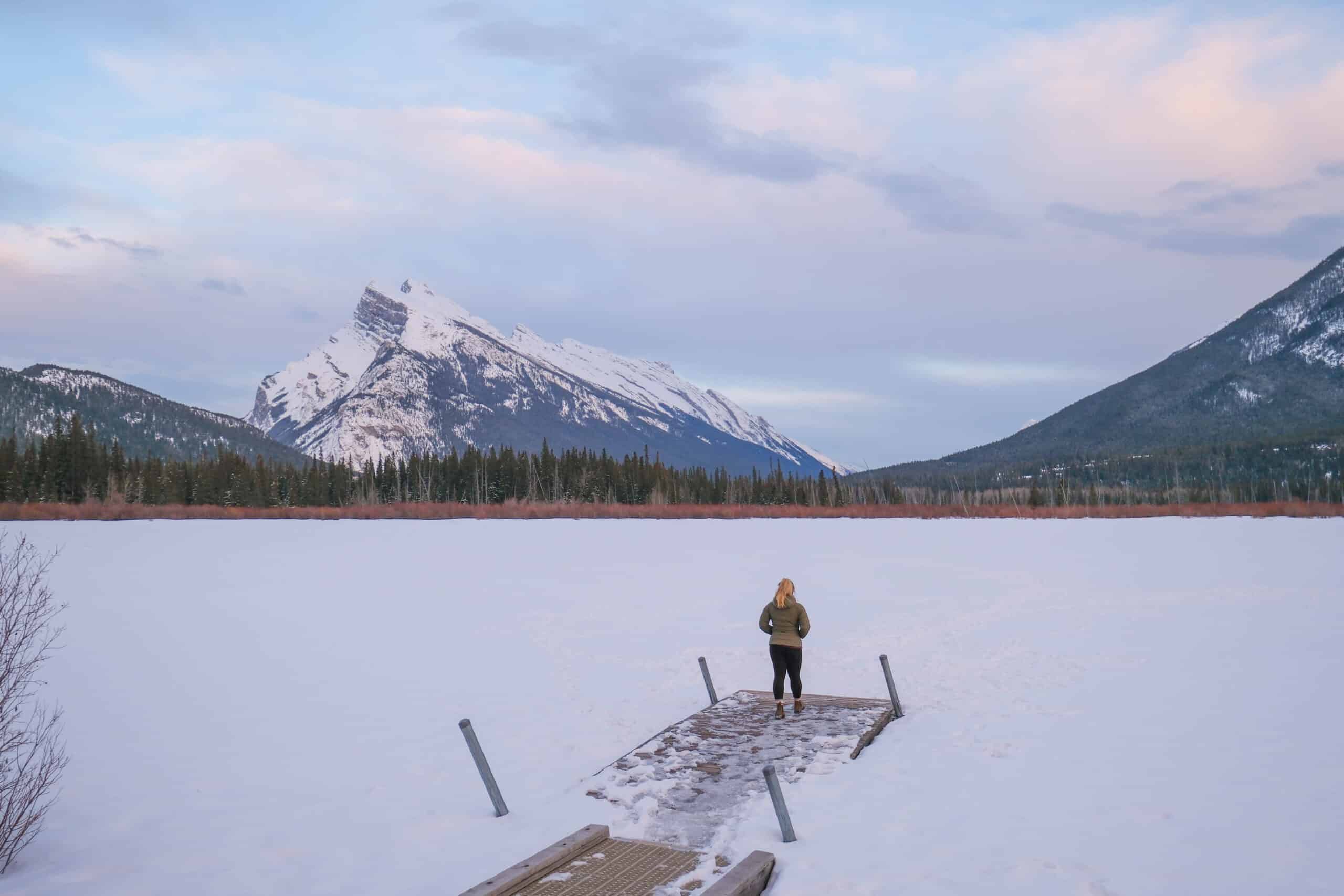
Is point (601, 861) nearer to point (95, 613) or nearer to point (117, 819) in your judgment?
point (117, 819)

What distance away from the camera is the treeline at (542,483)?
314 feet

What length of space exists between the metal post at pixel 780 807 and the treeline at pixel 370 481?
85596 mm

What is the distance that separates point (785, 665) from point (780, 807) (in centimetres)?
495

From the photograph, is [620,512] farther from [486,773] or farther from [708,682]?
[486,773]

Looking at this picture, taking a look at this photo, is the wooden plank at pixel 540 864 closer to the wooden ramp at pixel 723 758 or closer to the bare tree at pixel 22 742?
the wooden ramp at pixel 723 758

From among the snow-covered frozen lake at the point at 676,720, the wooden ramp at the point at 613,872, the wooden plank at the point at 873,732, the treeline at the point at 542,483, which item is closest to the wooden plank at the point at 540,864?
the wooden ramp at the point at 613,872

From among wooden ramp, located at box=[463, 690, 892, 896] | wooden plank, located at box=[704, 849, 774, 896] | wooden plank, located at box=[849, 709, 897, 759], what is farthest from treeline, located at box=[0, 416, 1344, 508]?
wooden plank, located at box=[704, 849, 774, 896]

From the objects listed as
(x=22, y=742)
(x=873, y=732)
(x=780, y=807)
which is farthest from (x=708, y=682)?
(x=22, y=742)

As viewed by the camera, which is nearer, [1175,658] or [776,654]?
[776,654]

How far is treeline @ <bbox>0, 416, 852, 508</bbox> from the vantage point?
312ft

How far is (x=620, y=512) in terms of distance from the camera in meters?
69.9

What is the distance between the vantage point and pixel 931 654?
18656 mm

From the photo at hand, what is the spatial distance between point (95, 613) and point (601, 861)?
785 inches

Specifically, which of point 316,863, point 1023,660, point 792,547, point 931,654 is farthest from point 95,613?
point 792,547
